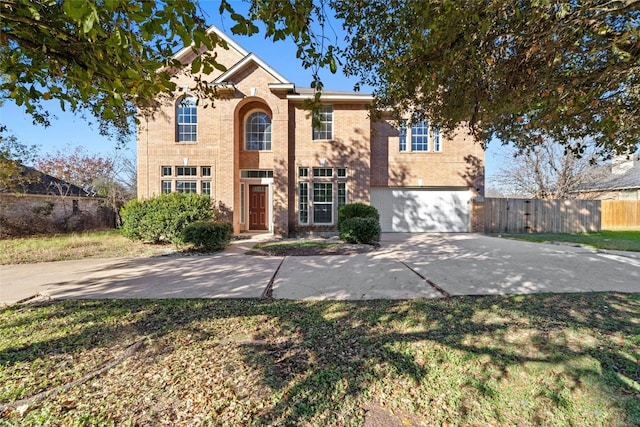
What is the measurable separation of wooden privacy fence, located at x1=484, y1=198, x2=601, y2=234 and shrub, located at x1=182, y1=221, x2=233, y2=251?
13500 millimetres

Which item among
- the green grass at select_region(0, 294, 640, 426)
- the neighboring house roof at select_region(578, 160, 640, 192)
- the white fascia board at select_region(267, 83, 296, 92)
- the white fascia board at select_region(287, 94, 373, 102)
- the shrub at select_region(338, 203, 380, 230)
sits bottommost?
the green grass at select_region(0, 294, 640, 426)

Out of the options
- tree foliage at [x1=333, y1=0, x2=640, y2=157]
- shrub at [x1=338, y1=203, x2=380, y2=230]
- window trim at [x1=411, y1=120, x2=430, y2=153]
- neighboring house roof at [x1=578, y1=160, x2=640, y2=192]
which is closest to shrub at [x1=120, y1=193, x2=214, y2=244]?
shrub at [x1=338, y1=203, x2=380, y2=230]

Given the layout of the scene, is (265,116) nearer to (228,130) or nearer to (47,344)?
(228,130)

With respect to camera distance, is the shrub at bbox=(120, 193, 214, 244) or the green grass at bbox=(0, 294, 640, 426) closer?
the green grass at bbox=(0, 294, 640, 426)

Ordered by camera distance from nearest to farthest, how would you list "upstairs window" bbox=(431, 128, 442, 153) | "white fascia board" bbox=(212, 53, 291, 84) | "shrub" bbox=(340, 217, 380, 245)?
"shrub" bbox=(340, 217, 380, 245) → "white fascia board" bbox=(212, 53, 291, 84) → "upstairs window" bbox=(431, 128, 442, 153)

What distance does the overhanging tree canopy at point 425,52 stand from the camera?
8.34 ft

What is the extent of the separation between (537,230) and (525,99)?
1438 cm

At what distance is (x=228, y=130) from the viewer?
12.4 metres

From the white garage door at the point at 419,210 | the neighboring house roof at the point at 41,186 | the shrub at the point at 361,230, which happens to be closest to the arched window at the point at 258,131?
the white garage door at the point at 419,210

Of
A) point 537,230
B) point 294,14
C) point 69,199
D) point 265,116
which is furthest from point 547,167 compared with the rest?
point 69,199

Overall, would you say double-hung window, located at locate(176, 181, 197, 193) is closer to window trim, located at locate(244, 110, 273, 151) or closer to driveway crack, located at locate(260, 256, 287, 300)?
window trim, located at locate(244, 110, 273, 151)

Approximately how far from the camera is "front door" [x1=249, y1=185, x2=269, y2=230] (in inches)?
537

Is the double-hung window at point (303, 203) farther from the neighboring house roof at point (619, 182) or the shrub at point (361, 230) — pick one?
the neighboring house roof at point (619, 182)

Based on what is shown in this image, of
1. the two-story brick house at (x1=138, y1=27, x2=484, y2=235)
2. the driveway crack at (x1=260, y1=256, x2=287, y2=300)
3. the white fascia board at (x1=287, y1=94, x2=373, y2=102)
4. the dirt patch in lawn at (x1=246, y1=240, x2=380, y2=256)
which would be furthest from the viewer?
the white fascia board at (x1=287, y1=94, x2=373, y2=102)
